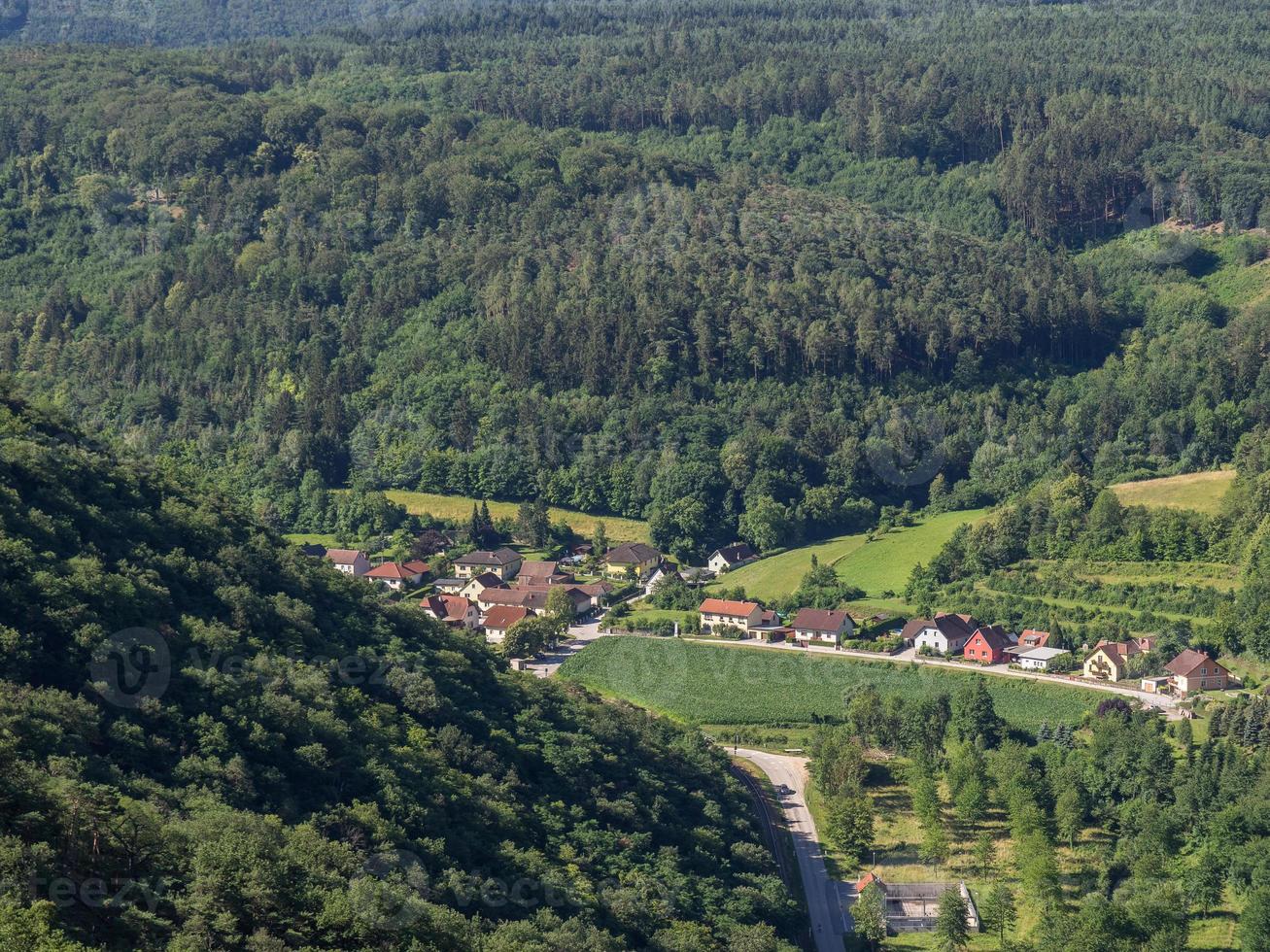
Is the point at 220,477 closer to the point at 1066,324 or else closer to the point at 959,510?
the point at 959,510

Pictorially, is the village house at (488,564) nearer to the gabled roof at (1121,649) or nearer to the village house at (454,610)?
the village house at (454,610)

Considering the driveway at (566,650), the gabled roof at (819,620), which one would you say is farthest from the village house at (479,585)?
the gabled roof at (819,620)

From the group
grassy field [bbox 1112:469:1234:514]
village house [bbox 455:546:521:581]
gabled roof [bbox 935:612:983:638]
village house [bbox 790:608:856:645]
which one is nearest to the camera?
gabled roof [bbox 935:612:983:638]

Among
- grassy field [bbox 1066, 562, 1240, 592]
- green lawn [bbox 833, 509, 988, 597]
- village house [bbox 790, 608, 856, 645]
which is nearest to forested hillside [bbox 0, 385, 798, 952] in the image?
village house [bbox 790, 608, 856, 645]

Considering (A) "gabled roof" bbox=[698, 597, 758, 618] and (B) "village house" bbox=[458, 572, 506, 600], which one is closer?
(A) "gabled roof" bbox=[698, 597, 758, 618]

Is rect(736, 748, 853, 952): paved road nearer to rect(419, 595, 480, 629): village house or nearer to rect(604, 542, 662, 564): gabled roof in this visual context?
rect(419, 595, 480, 629): village house

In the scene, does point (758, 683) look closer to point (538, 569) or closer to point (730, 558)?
point (730, 558)

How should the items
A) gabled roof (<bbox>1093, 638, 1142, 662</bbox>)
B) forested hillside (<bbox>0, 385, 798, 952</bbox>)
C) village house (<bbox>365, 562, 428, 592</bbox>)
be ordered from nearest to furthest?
forested hillside (<bbox>0, 385, 798, 952</bbox>)
gabled roof (<bbox>1093, 638, 1142, 662</bbox>)
village house (<bbox>365, 562, 428, 592</bbox>)

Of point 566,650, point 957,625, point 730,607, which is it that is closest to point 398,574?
point 566,650
